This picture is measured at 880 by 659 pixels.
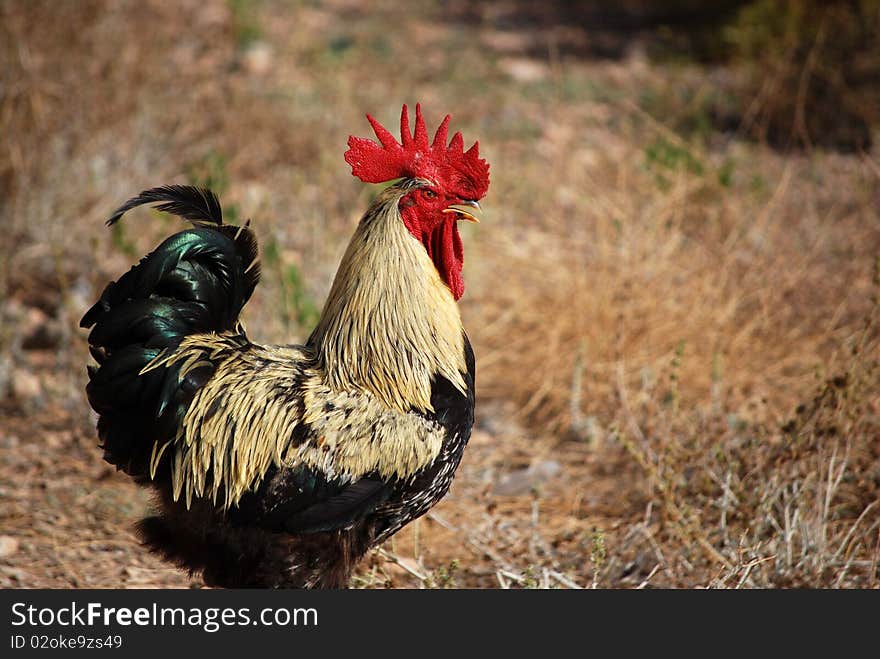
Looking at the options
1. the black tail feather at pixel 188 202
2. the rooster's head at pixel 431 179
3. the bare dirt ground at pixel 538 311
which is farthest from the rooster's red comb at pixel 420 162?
the bare dirt ground at pixel 538 311

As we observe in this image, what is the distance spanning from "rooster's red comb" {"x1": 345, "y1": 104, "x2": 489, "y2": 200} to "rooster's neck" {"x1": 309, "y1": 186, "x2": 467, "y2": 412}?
0.09m

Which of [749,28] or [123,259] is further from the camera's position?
[749,28]

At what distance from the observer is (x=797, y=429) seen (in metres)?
3.72

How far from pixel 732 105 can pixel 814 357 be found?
387 cm

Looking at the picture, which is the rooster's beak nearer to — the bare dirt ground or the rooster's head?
the rooster's head

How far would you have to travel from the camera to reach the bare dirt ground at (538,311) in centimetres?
367

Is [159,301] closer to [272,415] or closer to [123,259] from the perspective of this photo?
[272,415]

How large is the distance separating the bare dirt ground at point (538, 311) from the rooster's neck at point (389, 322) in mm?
810

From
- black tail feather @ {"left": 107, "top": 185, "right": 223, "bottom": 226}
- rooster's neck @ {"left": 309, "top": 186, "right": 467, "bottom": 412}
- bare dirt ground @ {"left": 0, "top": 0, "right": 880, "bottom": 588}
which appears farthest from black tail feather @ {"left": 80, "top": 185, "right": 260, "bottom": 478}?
bare dirt ground @ {"left": 0, "top": 0, "right": 880, "bottom": 588}

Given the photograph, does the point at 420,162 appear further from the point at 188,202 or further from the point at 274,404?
the point at 274,404

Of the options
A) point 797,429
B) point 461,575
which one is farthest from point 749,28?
point 461,575

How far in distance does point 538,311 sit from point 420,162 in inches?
85.8

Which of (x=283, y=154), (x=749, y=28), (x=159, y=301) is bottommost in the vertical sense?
(x=159, y=301)

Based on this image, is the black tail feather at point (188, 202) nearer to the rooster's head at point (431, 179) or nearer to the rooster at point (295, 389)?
the rooster at point (295, 389)
